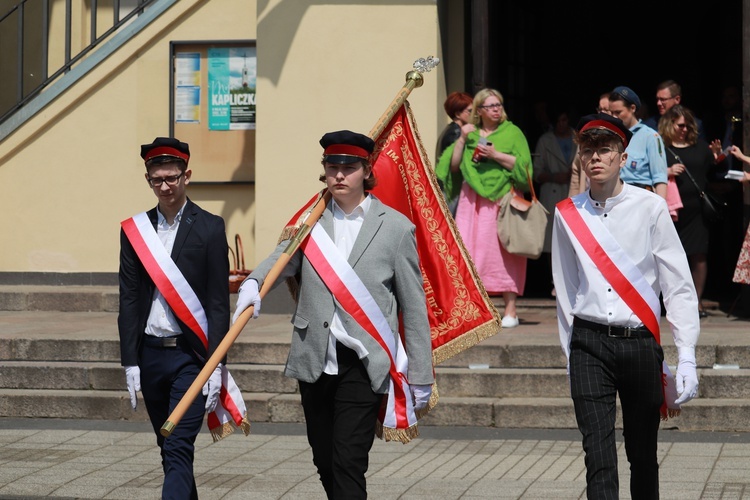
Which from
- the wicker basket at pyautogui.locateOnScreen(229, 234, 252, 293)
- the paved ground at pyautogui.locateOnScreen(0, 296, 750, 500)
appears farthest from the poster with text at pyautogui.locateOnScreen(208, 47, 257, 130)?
the paved ground at pyautogui.locateOnScreen(0, 296, 750, 500)

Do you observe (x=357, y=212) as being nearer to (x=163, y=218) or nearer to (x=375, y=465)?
(x=163, y=218)

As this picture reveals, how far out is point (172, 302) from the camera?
5.97 m

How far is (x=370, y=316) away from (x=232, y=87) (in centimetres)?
796

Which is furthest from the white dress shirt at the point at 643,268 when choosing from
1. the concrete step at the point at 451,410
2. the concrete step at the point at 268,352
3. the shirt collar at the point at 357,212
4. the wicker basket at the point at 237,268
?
the wicker basket at the point at 237,268

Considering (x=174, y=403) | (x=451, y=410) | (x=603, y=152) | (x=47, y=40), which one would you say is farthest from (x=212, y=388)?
(x=47, y=40)

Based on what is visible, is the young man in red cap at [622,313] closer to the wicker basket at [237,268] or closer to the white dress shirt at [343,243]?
the white dress shirt at [343,243]

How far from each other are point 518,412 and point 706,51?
23.6ft

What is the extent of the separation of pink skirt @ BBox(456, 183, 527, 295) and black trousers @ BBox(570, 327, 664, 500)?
16.5ft

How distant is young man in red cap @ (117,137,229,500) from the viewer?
19.6ft

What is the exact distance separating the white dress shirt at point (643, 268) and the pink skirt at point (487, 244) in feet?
16.3

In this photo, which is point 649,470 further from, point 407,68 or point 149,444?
point 407,68

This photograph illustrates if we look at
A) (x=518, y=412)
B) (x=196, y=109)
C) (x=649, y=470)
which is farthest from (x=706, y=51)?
(x=649, y=470)

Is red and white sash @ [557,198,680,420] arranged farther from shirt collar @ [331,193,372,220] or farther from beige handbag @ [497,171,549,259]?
beige handbag @ [497,171,549,259]

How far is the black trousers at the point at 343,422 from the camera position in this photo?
542 centimetres
